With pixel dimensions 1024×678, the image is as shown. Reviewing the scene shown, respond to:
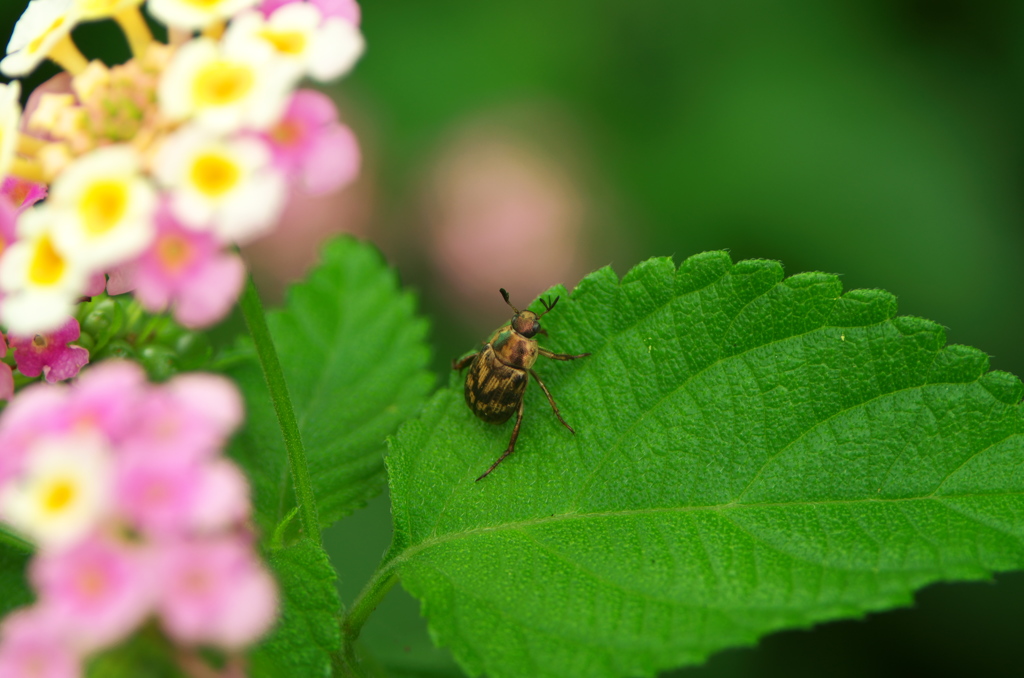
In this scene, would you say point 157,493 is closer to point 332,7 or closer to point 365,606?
point 365,606

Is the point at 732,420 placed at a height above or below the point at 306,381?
above

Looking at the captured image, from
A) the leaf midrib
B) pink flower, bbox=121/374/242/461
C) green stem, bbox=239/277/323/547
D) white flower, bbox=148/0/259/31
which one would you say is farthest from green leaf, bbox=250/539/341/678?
white flower, bbox=148/0/259/31

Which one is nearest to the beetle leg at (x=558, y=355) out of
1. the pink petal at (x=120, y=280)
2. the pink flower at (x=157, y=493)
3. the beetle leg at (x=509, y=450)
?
the beetle leg at (x=509, y=450)

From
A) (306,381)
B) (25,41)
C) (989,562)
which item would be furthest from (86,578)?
Result: (989,562)

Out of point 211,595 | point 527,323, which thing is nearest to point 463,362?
point 527,323

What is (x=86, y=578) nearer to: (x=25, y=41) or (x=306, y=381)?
(x=25, y=41)

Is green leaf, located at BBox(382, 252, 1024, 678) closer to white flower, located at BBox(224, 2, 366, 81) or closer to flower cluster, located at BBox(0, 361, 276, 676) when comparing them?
flower cluster, located at BBox(0, 361, 276, 676)
